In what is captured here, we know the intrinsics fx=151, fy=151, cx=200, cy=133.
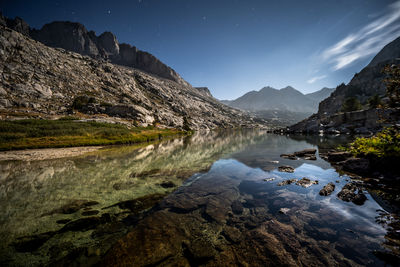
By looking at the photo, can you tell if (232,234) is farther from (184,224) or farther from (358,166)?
(358,166)

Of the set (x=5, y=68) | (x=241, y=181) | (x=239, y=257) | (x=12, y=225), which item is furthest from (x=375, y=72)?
(x=5, y=68)

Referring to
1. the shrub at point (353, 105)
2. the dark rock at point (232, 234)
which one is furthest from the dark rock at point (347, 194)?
the shrub at point (353, 105)

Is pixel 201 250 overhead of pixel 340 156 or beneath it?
beneath

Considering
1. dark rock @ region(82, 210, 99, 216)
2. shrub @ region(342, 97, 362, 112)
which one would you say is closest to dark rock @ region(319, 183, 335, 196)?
A: dark rock @ region(82, 210, 99, 216)

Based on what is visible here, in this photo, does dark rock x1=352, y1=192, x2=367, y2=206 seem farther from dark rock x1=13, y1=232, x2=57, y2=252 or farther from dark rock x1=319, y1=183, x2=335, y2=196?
dark rock x1=13, y1=232, x2=57, y2=252

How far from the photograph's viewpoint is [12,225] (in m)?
8.02

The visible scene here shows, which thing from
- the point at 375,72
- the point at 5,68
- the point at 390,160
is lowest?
the point at 390,160

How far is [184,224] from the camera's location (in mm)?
8039

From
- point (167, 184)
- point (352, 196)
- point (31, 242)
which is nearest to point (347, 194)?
point (352, 196)

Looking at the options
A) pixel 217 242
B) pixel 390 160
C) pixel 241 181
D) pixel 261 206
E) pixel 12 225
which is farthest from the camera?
pixel 241 181

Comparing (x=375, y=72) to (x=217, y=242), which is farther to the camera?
(x=375, y=72)

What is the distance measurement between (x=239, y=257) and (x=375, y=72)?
175852 millimetres

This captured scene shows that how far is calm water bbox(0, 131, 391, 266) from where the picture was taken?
5812 mm

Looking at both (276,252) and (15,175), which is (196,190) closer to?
(276,252)
